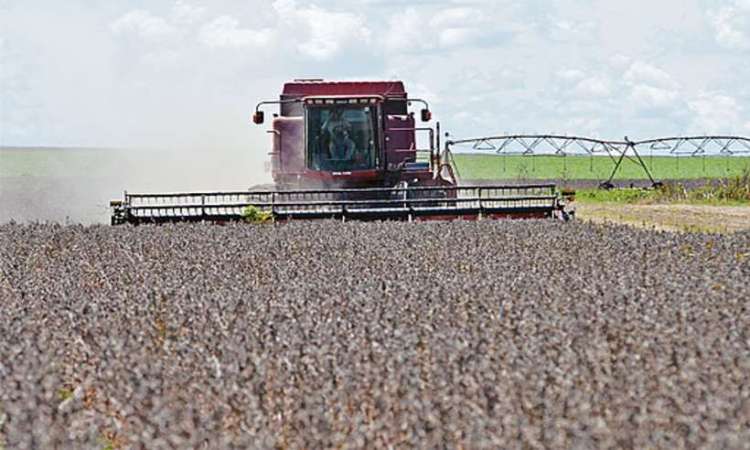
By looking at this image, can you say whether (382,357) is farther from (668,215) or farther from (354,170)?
(668,215)

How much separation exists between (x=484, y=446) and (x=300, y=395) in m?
1.16

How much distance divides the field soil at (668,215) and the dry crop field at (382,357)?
14375 mm

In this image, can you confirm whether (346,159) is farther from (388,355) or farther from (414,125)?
(388,355)

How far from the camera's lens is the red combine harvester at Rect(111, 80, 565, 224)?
1819cm

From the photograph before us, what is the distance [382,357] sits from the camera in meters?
5.70

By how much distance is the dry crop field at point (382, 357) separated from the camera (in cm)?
479

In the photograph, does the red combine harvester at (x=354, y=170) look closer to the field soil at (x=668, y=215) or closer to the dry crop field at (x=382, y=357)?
the field soil at (x=668, y=215)

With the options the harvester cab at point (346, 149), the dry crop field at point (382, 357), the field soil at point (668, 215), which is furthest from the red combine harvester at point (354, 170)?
the dry crop field at point (382, 357)

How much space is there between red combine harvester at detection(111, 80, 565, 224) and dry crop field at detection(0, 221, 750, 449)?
7.76 meters

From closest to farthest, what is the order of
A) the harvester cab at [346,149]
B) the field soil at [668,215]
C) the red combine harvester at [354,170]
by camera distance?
the red combine harvester at [354,170] < the harvester cab at [346,149] < the field soil at [668,215]

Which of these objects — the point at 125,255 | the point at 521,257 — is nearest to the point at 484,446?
the point at 521,257

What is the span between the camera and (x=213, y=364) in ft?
18.8

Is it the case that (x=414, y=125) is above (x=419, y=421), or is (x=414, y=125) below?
above

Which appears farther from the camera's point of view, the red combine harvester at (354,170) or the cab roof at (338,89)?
the cab roof at (338,89)
